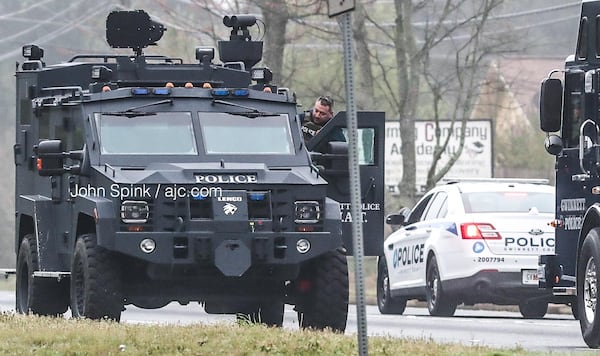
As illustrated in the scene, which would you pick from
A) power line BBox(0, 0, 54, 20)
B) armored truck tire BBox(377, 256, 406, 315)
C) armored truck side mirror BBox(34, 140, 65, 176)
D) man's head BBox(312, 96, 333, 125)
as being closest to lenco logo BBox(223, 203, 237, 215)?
armored truck side mirror BBox(34, 140, 65, 176)

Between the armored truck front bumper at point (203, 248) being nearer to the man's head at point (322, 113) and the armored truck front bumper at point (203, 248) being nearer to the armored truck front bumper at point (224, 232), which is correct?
the armored truck front bumper at point (224, 232)

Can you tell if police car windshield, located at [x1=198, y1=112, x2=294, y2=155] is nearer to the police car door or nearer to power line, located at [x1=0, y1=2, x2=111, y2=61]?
the police car door

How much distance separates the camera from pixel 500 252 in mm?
21609

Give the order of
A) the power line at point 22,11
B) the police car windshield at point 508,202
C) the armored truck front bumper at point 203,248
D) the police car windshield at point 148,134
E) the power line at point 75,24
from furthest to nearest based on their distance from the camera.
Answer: the power line at point 22,11, the power line at point 75,24, the police car windshield at point 508,202, the police car windshield at point 148,134, the armored truck front bumper at point 203,248

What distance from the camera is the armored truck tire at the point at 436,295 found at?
22.4 meters

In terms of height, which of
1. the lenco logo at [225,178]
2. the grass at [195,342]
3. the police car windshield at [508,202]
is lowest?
the grass at [195,342]

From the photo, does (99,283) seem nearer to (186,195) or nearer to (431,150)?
(186,195)

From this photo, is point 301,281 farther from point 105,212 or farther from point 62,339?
point 62,339

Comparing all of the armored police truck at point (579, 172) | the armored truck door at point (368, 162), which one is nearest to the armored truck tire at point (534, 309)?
the armored truck door at point (368, 162)

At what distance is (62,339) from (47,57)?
2676 centimetres

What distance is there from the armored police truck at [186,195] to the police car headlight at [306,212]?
0.04 feet

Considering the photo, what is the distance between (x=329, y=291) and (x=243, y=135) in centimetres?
174

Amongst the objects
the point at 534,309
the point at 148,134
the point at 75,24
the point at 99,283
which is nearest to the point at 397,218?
the point at 534,309

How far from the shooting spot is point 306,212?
16172mm
